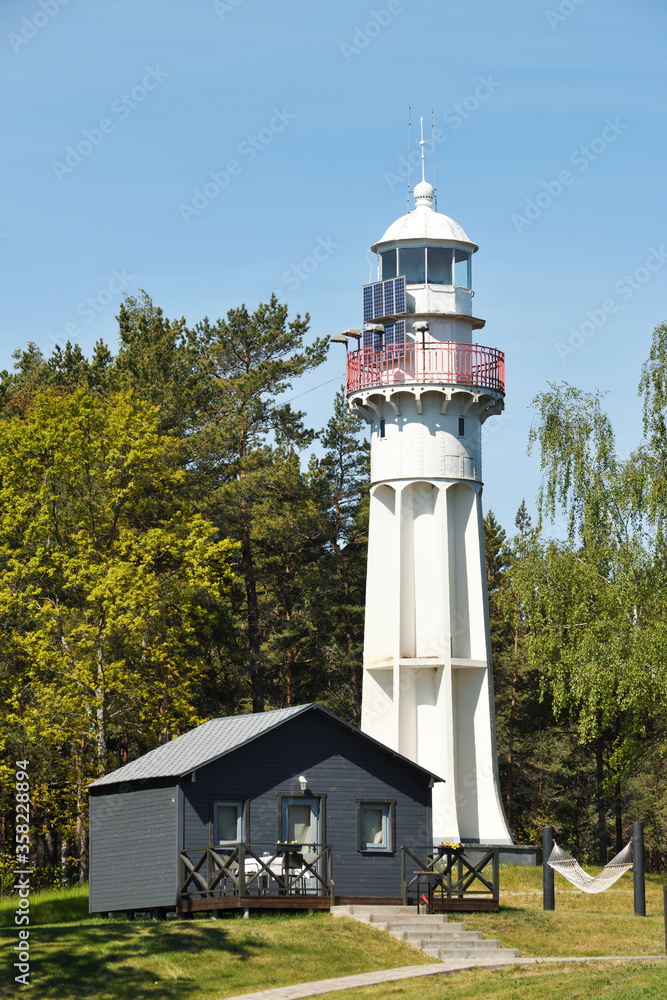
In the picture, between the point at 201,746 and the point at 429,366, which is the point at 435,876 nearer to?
the point at 201,746

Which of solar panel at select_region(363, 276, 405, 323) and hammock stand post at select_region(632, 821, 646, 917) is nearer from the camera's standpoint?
hammock stand post at select_region(632, 821, 646, 917)

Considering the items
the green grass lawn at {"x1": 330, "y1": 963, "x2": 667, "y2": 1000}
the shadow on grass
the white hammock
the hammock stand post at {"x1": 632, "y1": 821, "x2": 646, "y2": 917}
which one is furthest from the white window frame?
the hammock stand post at {"x1": 632, "y1": 821, "x2": 646, "y2": 917}

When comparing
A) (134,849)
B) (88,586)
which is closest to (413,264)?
(88,586)

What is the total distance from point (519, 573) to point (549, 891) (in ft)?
30.9

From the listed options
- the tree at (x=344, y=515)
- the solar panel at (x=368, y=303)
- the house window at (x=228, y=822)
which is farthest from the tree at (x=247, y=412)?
the house window at (x=228, y=822)

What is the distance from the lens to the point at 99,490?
43719 millimetres

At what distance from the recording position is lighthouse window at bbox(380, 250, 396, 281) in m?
40.4

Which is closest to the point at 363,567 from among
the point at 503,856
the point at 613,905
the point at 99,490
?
the point at 99,490

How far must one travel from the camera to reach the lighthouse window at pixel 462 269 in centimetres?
4053

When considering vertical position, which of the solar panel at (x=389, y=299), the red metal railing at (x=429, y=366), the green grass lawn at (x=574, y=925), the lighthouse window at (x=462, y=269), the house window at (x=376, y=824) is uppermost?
the lighthouse window at (x=462, y=269)

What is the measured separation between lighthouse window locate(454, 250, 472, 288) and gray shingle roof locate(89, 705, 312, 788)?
1459cm

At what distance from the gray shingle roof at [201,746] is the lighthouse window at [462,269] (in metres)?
14.6

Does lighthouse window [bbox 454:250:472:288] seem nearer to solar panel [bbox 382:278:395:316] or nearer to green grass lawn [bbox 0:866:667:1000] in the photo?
solar panel [bbox 382:278:395:316]

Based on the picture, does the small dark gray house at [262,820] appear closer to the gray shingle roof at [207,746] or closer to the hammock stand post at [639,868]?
the gray shingle roof at [207,746]
